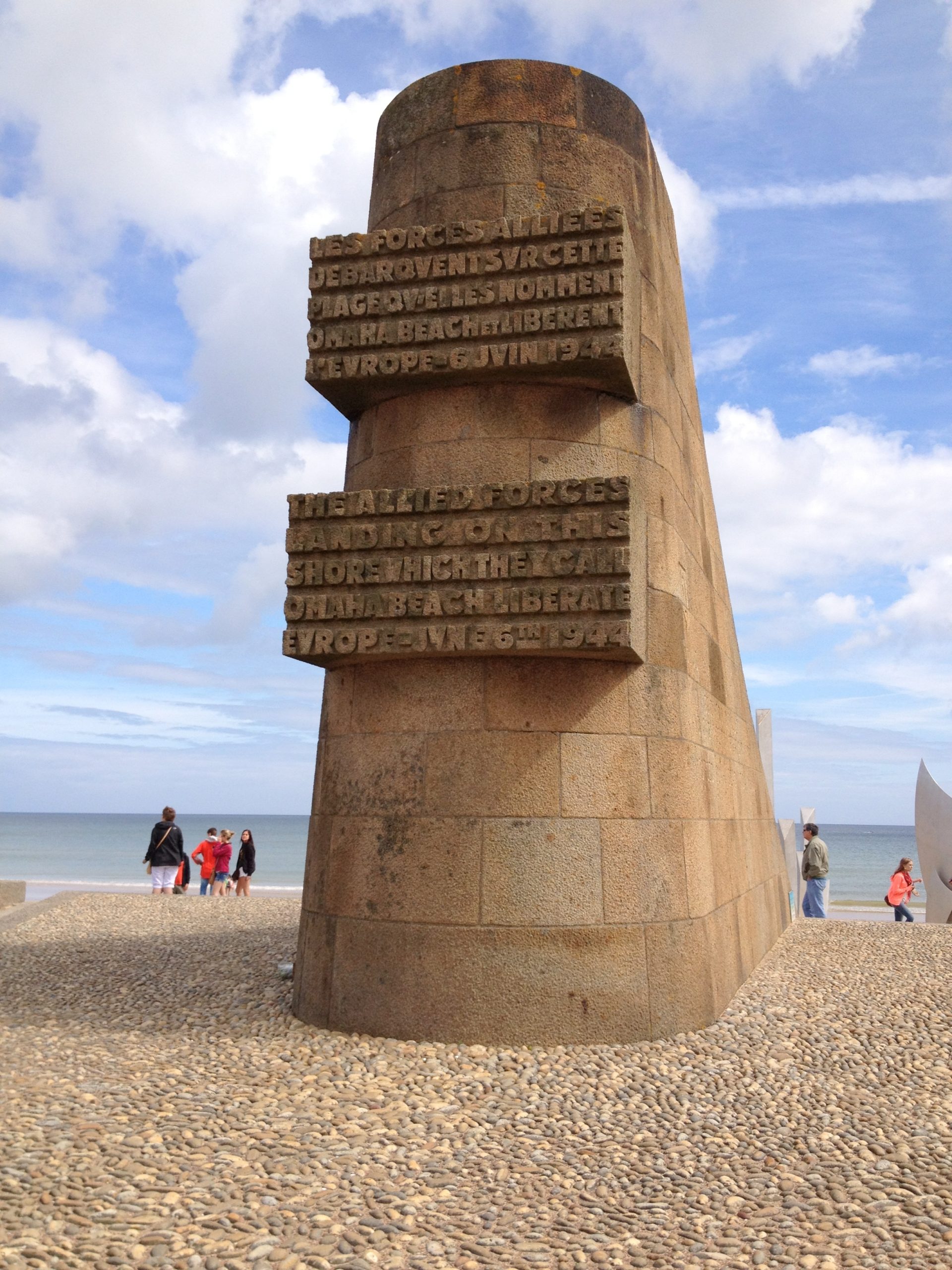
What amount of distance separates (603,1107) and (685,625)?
11.7ft

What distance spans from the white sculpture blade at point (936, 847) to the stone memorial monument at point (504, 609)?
14.7 metres

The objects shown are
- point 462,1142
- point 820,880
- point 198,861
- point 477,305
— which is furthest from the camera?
point 198,861

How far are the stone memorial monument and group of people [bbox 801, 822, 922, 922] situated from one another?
9354 mm

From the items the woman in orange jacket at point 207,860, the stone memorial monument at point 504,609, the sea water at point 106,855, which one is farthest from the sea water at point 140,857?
the stone memorial monument at point 504,609

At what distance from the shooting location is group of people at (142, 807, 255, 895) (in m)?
18.1

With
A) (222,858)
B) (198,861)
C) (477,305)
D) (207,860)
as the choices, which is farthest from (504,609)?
(198,861)

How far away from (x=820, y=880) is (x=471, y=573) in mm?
12985

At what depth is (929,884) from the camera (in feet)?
70.4

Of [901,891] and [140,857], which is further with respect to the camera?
[140,857]

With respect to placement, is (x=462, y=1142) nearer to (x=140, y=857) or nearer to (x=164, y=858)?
(x=164, y=858)

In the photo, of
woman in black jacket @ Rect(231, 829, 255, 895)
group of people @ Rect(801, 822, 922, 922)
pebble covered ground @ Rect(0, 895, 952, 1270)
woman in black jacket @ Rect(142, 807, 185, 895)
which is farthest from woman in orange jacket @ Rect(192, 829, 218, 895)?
pebble covered ground @ Rect(0, 895, 952, 1270)

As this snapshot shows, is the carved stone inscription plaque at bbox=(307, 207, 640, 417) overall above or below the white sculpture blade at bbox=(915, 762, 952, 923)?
Result: above

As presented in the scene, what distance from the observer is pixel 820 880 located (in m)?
17.7

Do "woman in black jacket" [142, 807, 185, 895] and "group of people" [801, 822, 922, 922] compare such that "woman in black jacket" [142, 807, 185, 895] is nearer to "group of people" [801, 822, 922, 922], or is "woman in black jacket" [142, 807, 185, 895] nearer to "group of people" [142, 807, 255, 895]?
"group of people" [142, 807, 255, 895]
